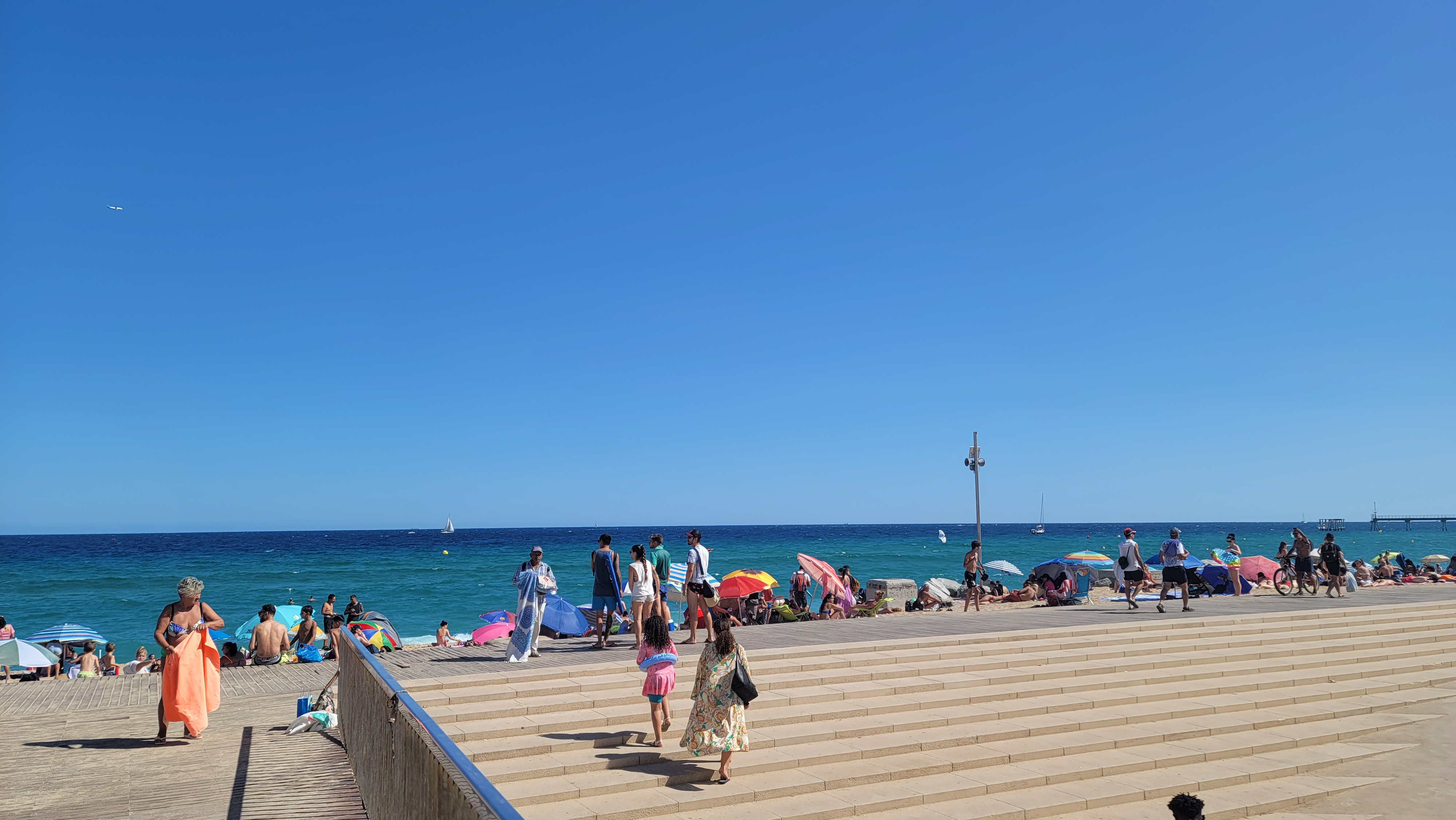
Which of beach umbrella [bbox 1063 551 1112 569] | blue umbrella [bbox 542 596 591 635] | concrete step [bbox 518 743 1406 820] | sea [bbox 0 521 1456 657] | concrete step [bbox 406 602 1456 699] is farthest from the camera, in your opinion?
sea [bbox 0 521 1456 657]

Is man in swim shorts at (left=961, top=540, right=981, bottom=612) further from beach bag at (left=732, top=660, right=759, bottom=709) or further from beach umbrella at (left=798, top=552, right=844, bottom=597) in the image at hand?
beach bag at (left=732, top=660, right=759, bottom=709)

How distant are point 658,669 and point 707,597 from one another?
2993 mm

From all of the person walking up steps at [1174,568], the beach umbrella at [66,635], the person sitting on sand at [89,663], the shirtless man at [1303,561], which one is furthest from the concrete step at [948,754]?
the beach umbrella at [66,635]

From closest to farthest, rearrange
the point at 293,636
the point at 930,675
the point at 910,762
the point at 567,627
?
1. the point at 910,762
2. the point at 930,675
3. the point at 567,627
4. the point at 293,636

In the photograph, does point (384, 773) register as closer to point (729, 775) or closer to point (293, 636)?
point (729, 775)

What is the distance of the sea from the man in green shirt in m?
15.2

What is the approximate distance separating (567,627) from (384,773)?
8.86 m

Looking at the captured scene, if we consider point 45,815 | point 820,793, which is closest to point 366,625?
point 45,815

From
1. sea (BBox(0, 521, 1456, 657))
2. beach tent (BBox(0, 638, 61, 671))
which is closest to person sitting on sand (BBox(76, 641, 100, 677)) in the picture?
beach tent (BBox(0, 638, 61, 671))

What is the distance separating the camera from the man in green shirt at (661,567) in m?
12.1

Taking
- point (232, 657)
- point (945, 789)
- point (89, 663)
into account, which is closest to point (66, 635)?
point (89, 663)

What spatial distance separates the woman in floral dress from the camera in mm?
7383

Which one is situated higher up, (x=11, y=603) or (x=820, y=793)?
(x=820, y=793)

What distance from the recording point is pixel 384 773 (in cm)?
513
